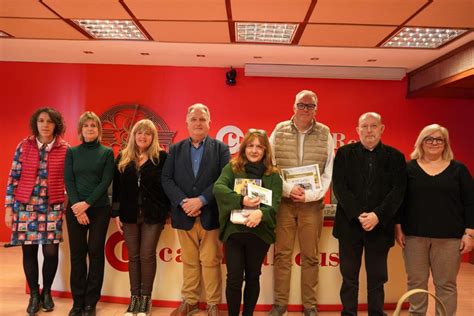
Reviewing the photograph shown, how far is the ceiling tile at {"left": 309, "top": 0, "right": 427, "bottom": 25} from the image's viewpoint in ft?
10.2

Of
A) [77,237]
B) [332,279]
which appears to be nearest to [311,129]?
[332,279]

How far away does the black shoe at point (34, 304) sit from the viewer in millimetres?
2986

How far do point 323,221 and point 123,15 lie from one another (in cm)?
264

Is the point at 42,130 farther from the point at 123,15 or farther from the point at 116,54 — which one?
the point at 116,54

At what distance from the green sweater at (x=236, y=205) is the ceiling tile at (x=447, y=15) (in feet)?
6.55

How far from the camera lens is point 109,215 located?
9.72 feet

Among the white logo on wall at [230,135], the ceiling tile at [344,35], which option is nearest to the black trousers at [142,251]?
the ceiling tile at [344,35]

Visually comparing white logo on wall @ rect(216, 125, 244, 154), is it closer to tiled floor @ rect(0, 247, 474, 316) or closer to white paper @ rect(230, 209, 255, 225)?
tiled floor @ rect(0, 247, 474, 316)

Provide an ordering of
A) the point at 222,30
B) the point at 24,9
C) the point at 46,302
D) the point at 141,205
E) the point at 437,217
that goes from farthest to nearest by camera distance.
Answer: the point at 222,30, the point at 24,9, the point at 46,302, the point at 141,205, the point at 437,217

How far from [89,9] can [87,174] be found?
63.3 inches

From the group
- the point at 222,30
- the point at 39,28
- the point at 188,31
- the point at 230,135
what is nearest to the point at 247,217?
the point at 222,30

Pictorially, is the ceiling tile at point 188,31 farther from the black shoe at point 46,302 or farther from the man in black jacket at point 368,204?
the black shoe at point 46,302

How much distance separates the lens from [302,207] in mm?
2904

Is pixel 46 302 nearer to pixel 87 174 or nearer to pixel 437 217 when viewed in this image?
pixel 87 174
